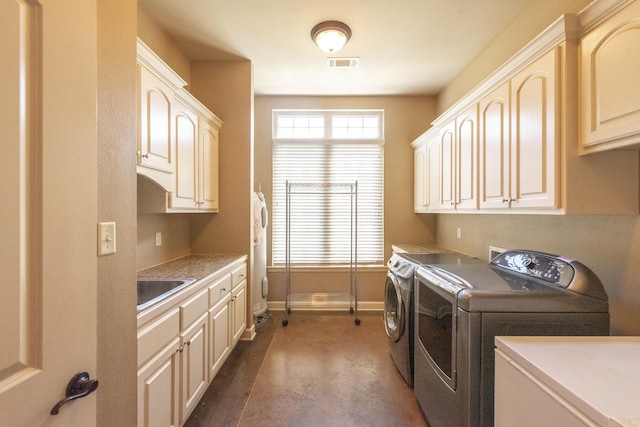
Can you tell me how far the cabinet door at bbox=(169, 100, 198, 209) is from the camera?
6.76ft

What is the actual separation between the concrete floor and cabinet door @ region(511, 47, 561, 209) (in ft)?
5.31

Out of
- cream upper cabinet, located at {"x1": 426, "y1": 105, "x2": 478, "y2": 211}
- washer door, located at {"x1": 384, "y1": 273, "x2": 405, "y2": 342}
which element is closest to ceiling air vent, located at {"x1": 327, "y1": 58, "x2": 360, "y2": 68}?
cream upper cabinet, located at {"x1": 426, "y1": 105, "x2": 478, "y2": 211}

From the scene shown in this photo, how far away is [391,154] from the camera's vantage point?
3.71 metres

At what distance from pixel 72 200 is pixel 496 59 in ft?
10.0

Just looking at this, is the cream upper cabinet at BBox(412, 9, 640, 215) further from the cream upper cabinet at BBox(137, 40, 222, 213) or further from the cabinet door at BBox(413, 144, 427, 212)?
the cream upper cabinet at BBox(137, 40, 222, 213)

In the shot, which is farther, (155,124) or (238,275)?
(238,275)

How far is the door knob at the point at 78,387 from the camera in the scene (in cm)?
65

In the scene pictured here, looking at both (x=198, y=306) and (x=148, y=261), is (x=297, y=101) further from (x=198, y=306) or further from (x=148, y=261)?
(x=198, y=306)

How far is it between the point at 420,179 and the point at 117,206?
10.3ft

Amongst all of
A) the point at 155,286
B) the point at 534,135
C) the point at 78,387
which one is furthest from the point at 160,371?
the point at 534,135

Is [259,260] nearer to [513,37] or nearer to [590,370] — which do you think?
[590,370]

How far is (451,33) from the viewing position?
239 centimetres

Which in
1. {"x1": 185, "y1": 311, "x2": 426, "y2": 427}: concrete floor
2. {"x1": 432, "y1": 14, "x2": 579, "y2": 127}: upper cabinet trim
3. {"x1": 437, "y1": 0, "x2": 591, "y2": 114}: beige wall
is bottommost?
{"x1": 185, "y1": 311, "x2": 426, "y2": 427}: concrete floor

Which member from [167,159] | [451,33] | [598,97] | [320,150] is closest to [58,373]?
[167,159]
